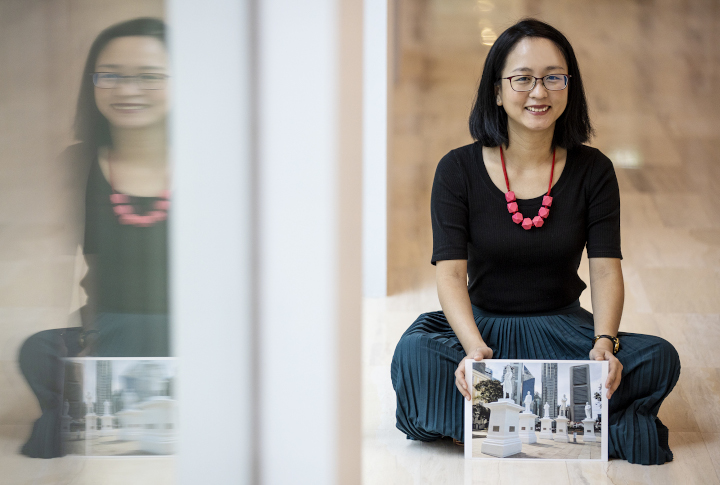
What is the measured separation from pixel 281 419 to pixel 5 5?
11.8 inches

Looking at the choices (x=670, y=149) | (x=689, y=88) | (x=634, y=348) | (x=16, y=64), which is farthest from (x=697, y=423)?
(x=689, y=88)

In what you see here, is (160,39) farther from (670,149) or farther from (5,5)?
(670,149)

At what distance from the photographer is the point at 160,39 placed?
1.48 ft

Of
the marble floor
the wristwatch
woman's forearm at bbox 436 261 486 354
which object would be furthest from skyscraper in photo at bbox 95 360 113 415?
the wristwatch

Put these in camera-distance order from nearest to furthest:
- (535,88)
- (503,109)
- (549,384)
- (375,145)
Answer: (549,384), (535,88), (503,109), (375,145)

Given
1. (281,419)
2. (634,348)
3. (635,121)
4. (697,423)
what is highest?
(635,121)

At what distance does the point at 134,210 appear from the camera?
1.48 ft

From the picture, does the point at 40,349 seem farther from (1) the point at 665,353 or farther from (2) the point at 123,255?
(1) the point at 665,353

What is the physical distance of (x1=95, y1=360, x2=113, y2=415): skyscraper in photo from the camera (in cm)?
44

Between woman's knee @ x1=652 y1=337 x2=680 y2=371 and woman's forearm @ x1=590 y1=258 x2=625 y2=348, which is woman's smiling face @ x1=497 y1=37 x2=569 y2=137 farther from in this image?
woman's knee @ x1=652 y1=337 x2=680 y2=371

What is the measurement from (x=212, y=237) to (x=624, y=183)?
337cm

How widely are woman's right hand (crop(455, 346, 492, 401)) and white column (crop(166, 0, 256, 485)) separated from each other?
3.06 feet

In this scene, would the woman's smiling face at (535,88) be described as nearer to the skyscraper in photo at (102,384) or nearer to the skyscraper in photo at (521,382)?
the skyscraper in photo at (521,382)

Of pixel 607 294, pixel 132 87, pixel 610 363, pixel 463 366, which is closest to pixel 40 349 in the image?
pixel 132 87
